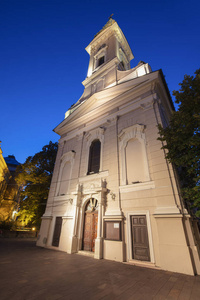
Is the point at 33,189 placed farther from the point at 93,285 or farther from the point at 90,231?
the point at 93,285

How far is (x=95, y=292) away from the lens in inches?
142

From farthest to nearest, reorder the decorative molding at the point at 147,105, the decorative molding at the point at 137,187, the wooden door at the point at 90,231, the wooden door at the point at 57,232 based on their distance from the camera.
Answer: the wooden door at the point at 57,232 < the decorative molding at the point at 147,105 < the wooden door at the point at 90,231 < the decorative molding at the point at 137,187

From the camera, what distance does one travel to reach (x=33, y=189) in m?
19.9

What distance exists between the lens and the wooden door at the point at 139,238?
6.94 meters

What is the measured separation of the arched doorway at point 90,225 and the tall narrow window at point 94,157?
Answer: 241cm

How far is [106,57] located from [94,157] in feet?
46.5

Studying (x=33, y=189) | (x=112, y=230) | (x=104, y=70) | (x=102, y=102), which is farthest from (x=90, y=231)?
(x=104, y=70)

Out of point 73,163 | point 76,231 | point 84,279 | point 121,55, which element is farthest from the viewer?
point 121,55

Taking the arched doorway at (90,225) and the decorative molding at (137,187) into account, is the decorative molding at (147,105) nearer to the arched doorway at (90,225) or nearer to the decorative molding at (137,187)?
the decorative molding at (137,187)

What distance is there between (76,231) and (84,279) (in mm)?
5716

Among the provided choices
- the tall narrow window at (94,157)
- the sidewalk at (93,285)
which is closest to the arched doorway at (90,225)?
the tall narrow window at (94,157)

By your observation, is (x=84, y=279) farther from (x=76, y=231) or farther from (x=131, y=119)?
(x=131, y=119)

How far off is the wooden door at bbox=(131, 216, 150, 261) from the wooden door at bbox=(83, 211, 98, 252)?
2.92 m

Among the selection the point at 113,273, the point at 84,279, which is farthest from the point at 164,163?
the point at 84,279
